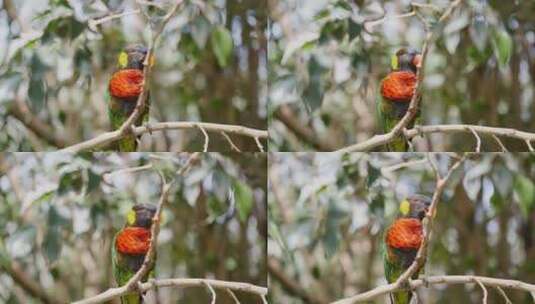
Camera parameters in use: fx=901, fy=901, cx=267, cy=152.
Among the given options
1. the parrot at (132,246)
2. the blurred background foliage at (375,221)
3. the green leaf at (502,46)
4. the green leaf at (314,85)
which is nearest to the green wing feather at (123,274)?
the parrot at (132,246)

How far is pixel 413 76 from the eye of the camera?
2.25 metres

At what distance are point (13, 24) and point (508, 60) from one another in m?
1.23

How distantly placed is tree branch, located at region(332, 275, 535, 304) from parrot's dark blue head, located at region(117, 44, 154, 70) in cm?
78

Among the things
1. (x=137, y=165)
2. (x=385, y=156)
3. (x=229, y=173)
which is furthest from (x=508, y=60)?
(x=137, y=165)

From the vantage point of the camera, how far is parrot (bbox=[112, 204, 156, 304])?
2.21m

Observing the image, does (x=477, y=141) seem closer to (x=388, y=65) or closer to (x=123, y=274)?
(x=388, y=65)

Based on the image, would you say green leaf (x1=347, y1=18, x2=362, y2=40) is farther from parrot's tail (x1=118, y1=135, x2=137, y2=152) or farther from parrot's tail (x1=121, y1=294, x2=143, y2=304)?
parrot's tail (x1=121, y1=294, x2=143, y2=304)

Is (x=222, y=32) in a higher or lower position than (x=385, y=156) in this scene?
higher

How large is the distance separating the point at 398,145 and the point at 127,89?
69cm

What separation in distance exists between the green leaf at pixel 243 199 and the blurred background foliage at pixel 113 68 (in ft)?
0.34

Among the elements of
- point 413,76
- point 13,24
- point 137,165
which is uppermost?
point 13,24

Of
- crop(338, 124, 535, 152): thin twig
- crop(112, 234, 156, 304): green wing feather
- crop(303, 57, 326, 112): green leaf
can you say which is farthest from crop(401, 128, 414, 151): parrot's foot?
crop(112, 234, 156, 304): green wing feather

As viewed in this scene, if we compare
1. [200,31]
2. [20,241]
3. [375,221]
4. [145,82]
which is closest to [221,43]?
[200,31]

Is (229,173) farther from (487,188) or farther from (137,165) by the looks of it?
(487,188)
